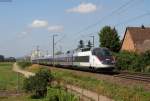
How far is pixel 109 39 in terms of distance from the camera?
88.8 m

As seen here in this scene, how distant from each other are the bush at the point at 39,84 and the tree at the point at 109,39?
166ft

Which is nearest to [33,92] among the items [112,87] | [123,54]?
[112,87]

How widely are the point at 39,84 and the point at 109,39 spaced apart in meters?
53.4

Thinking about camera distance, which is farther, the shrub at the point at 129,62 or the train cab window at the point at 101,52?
the shrub at the point at 129,62

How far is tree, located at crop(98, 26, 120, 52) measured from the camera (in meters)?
88.9

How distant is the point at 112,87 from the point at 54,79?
17.9m

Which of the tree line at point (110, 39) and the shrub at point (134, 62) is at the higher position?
the tree line at point (110, 39)

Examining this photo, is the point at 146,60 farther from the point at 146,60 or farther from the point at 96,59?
the point at 96,59

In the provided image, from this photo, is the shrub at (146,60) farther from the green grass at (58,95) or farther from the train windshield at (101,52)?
the green grass at (58,95)

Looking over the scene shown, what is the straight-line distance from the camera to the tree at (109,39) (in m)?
88.9

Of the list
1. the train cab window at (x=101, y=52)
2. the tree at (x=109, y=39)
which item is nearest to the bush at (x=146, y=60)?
the train cab window at (x=101, y=52)

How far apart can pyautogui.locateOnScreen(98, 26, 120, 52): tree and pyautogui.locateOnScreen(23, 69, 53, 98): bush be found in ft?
166

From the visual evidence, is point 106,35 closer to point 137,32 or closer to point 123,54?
point 137,32

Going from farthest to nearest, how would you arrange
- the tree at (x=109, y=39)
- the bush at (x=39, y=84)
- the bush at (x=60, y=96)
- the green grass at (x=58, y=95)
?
the tree at (x=109, y=39) < the bush at (x=39, y=84) < the green grass at (x=58, y=95) < the bush at (x=60, y=96)
